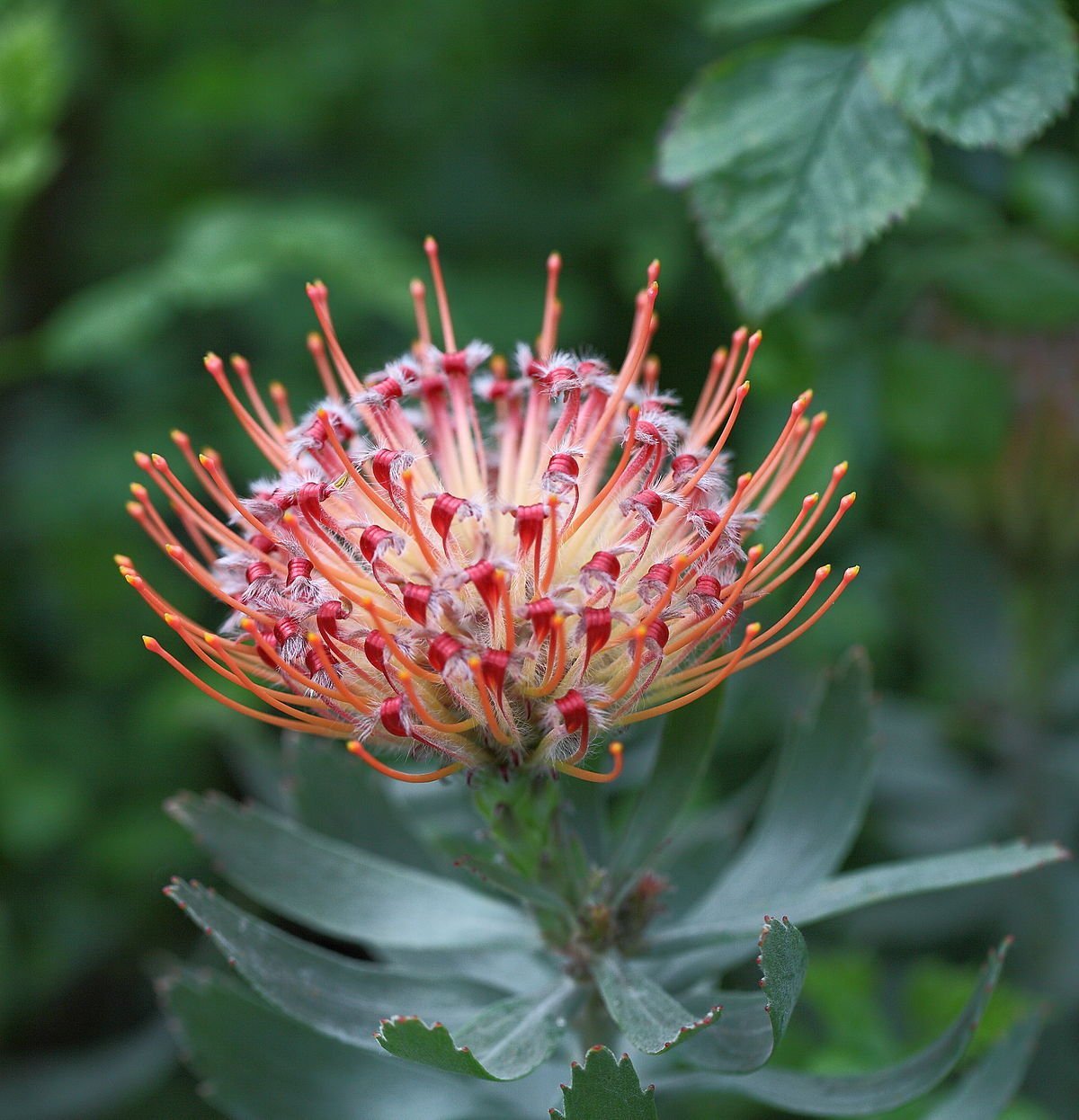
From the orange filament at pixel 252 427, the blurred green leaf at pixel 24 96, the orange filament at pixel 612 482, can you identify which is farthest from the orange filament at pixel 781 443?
the blurred green leaf at pixel 24 96

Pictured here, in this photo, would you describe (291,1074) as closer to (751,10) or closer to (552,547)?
(552,547)

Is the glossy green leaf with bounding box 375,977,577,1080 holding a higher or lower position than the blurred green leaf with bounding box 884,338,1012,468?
lower

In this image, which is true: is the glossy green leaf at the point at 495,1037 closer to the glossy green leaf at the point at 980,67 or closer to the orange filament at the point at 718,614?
the orange filament at the point at 718,614

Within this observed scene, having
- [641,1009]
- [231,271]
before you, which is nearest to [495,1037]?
[641,1009]

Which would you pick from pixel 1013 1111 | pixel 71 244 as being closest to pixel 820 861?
pixel 1013 1111

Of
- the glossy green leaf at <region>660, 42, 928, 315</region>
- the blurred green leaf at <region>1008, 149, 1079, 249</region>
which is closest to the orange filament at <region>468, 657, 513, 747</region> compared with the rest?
the glossy green leaf at <region>660, 42, 928, 315</region>

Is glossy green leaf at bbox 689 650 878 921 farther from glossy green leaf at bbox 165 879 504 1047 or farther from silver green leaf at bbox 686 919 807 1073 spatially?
glossy green leaf at bbox 165 879 504 1047
